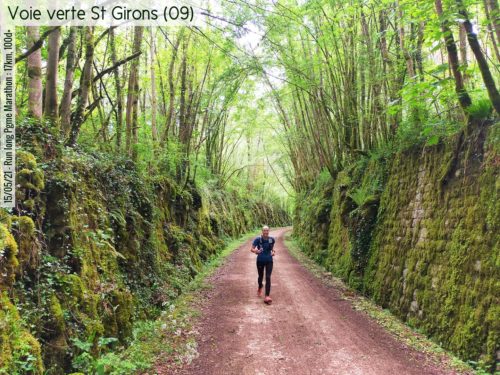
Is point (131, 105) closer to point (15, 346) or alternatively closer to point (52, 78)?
point (52, 78)

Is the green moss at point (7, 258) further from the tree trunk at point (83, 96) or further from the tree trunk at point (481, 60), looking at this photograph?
the tree trunk at point (481, 60)

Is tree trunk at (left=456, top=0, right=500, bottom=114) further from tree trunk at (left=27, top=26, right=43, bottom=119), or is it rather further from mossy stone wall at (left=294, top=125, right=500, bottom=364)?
tree trunk at (left=27, top=26, right=43, bottom=119)

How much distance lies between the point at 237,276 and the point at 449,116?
6.98 meters

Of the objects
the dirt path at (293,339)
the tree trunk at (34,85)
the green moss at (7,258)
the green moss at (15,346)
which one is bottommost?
the dirt path at (293,339)

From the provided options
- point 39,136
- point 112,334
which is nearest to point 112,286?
point 112,334

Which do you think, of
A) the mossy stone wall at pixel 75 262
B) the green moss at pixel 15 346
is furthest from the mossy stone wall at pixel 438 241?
the green moss at pixel 15 346

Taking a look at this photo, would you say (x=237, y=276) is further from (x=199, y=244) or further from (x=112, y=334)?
(x=112, y=334)

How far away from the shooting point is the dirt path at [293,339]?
14.5 ft

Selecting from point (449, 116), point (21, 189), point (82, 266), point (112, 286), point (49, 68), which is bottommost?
point (112, 286)

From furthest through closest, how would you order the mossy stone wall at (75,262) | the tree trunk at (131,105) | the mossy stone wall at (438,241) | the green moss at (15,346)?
the tree trunk at (131,105), the mossy stone wall at (438,241), the mossy stone wall at (75,262), the green moss at (15,346)

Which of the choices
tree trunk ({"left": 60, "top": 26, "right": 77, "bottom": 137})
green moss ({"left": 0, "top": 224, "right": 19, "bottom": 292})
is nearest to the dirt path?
green moss ({"left": 0, "top": 224, "right": 19, "bottom": 292})

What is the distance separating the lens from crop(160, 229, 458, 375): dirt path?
14.5ft

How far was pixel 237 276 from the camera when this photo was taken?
10.5m

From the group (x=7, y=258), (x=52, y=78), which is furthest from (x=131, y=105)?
(x=7, y=258)
